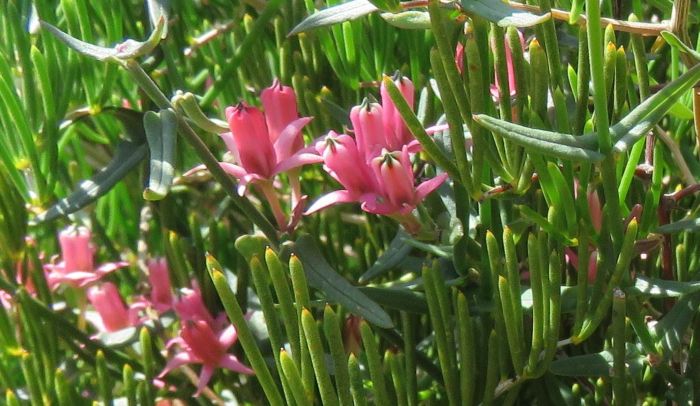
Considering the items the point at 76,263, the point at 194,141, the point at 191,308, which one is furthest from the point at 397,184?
the point at 76,263

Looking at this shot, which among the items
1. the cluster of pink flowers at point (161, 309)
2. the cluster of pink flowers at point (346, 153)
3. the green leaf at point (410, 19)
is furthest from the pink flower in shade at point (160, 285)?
the green leaf at point (410, 19)

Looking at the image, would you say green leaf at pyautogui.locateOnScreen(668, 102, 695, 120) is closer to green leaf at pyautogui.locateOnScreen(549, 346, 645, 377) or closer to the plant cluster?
the plant cluster

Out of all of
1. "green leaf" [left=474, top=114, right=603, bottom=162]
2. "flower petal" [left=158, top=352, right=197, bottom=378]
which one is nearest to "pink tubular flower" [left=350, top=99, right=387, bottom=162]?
"green leaf" [left=474, top=114, right=603, bottom=162]

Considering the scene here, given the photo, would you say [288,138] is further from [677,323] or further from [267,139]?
[677,323]

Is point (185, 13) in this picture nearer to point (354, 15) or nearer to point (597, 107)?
point (354, 15)

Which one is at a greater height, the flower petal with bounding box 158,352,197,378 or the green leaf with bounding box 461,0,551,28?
the green leaf with bounding box 461,0,551,28

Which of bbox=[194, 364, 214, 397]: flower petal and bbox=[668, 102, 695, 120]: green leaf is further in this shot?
bbox=[194, 364, 214, 397]: flower petal
